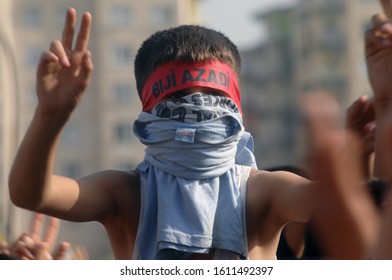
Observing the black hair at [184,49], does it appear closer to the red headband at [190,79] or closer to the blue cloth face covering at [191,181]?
the red headband at [190,79]

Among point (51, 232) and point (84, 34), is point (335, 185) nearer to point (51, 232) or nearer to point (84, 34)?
point (84, 34)

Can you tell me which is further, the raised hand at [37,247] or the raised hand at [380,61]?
the raised hand at [37,247]

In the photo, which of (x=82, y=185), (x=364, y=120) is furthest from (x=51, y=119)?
(x=364, y=120)

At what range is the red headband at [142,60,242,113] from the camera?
2.81 metres

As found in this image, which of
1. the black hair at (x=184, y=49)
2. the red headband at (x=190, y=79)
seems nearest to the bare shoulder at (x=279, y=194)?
the red headband at (x=190, y=79)

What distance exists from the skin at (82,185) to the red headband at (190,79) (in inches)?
7.4

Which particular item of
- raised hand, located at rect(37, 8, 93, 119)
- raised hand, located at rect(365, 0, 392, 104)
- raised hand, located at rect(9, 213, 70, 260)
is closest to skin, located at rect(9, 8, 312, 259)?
raised hand, located at rect(37, 8, 93, 119)

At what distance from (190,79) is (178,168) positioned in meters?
0.21

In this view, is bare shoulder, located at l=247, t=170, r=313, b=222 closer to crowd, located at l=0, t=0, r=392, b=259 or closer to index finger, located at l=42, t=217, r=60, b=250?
crowd, located at l=0, t=0, r=392, b=259

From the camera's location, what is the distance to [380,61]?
2945mm

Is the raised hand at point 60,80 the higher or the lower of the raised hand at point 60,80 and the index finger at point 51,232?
the higher

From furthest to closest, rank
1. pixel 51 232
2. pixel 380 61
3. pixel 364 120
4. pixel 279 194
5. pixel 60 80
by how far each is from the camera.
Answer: pixel 364 120 → pixel 51 232 → pixel 380 61 → pixel 279 194 → pixel 60 80

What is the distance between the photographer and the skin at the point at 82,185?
2480 mm
